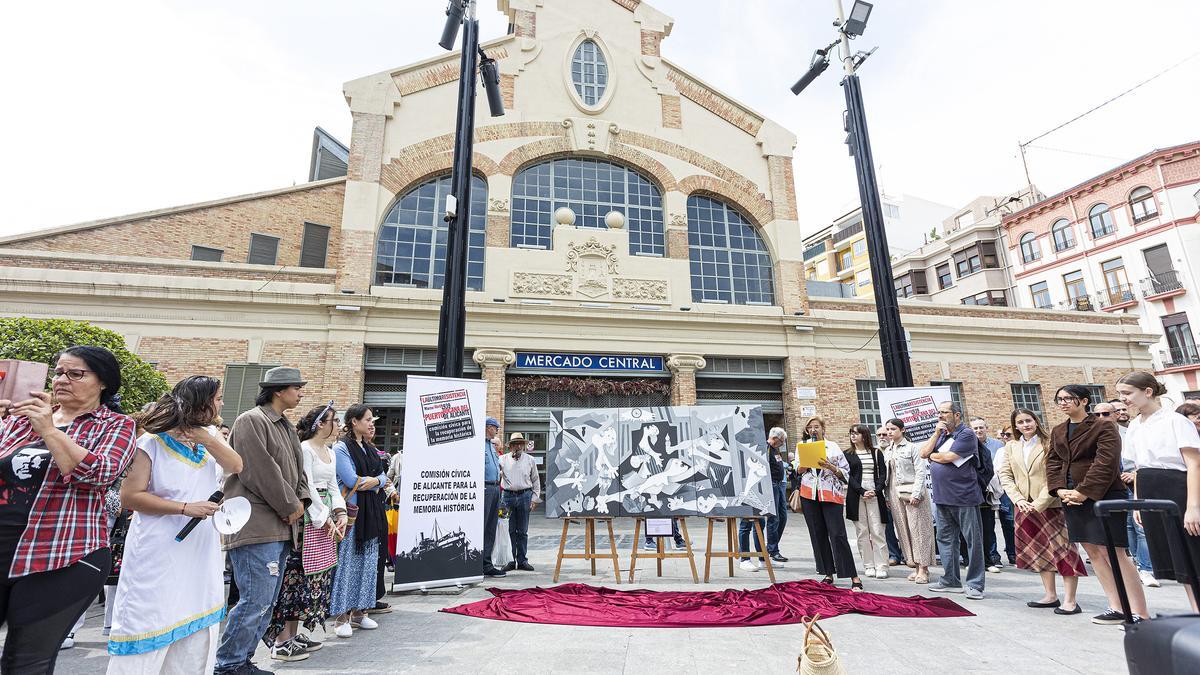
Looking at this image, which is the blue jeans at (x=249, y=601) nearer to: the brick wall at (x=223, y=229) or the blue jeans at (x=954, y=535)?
the blue jeans at (x=954, y=535)

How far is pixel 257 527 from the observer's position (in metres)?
3.55

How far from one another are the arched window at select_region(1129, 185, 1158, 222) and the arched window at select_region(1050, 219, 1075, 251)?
9.32ft

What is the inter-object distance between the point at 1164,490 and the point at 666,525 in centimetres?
461

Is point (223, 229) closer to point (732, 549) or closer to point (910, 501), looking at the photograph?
point (732, 549)

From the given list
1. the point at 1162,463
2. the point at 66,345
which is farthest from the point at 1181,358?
the point at 66,345

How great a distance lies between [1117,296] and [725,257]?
26803 millimetres

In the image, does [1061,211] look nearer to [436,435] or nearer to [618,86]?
[618,86]

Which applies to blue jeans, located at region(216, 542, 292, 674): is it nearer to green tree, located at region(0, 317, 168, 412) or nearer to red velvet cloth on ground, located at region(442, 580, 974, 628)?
red velvet cloth on ground, located at region(442, 580, 974, 628)

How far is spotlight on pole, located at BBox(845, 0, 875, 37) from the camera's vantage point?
9.60m

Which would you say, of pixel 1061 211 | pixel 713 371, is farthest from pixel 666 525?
pixel 1061 211

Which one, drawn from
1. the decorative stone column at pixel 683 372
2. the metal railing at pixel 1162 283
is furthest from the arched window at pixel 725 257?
the metal railing at pixel 1162 283

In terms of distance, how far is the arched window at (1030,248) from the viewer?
108ft

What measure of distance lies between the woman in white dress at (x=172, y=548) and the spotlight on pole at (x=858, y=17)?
11.1 m

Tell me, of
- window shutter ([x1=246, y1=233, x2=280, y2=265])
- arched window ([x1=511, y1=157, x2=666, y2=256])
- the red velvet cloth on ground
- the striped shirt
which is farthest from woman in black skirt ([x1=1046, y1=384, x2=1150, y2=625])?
window shutter ([x1=246, y1=233, x2=280, y2=265])
